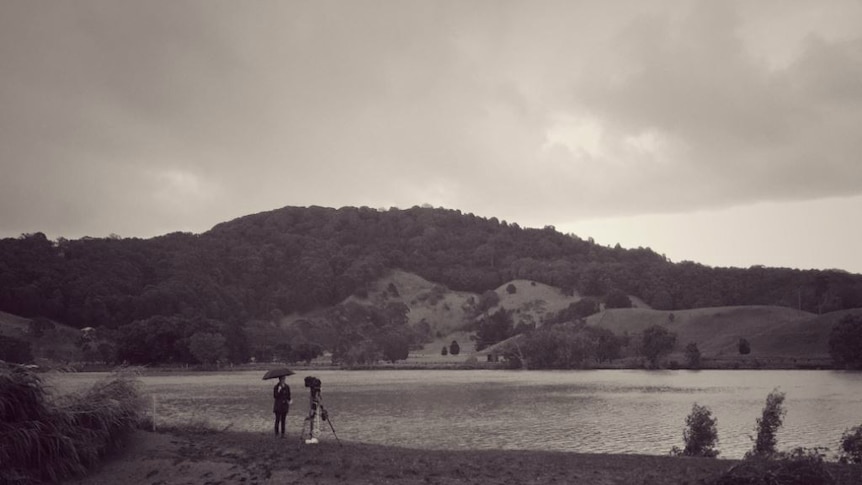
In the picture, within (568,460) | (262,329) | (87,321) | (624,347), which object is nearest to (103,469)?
(568,460)

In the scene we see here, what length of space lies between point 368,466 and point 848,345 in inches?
4890

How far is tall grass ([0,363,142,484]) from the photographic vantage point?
20031mm

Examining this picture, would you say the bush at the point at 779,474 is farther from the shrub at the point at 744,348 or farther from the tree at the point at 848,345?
the shrub at the point at 744,348

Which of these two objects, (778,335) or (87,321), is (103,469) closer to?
(778,335)

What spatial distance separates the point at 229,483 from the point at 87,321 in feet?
645

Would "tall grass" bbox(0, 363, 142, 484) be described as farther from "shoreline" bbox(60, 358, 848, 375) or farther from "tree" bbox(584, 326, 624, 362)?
"tree" bbox(584, 326, 624, 362)

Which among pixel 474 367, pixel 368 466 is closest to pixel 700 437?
pixel 368 466

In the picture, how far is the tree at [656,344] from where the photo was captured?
149250 mm

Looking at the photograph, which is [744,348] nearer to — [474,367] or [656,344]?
[656,344]

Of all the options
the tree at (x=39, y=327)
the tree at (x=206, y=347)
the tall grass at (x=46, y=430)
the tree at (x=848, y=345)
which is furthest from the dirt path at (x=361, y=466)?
the tree at (x=39, y=327)

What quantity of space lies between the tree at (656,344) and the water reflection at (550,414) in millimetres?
63572

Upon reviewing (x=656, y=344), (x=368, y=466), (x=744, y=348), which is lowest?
(x=368, y=466)

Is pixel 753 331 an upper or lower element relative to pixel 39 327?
lower

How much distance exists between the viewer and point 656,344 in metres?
150
